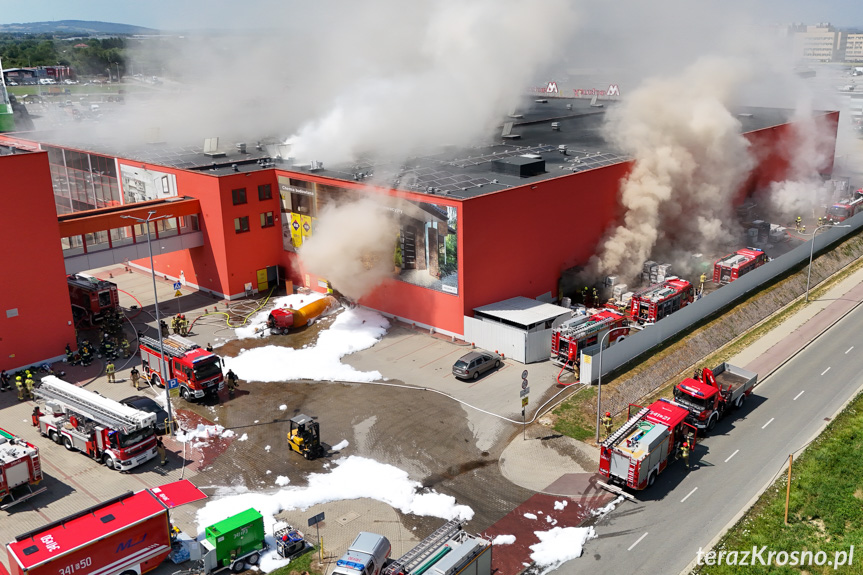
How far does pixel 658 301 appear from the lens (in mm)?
32594

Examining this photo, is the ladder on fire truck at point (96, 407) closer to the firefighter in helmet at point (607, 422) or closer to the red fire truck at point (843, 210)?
the firefighter in helmet at point (607, 422)

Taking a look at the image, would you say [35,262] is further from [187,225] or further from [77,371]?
[187,225]

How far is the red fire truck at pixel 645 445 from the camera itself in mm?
20141

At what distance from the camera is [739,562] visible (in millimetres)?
17547

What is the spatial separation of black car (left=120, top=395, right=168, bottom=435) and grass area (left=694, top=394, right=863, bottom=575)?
17.4m

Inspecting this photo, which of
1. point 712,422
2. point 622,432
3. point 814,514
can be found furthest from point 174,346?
point 814,514

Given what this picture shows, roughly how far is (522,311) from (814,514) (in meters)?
14.4

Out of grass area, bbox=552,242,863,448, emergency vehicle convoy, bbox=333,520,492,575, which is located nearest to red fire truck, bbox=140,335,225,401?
emergency vehicle convoy, bbox=333,520,492,575

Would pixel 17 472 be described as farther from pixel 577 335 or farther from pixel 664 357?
pixel 664 357

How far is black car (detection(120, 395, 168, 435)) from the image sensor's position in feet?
79.9

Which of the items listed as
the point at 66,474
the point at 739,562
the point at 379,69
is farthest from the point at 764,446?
the point at 379,69

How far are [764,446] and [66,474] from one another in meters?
22.4

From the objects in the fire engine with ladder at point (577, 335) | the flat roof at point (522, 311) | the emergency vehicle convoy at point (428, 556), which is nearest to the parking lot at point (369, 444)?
the fire engine with ladder at point (577, 335)

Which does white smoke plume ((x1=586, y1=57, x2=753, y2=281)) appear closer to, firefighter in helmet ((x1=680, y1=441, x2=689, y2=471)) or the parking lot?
the parking lot
